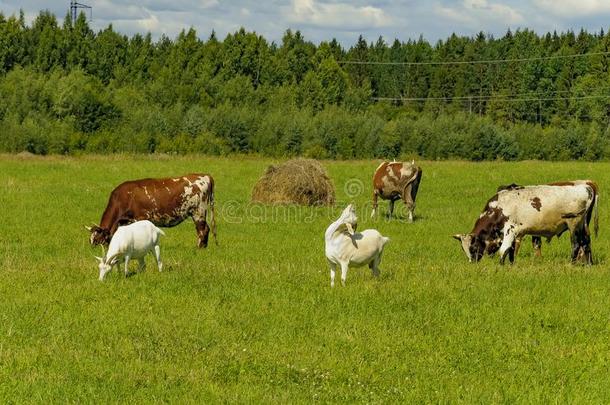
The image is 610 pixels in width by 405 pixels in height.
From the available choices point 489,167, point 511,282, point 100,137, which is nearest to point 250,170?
point 489,167

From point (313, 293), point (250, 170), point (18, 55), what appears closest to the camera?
point (313, 293)

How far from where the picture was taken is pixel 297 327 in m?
10.3

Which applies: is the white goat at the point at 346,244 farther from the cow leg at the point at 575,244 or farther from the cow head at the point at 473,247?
the cow leg at the point at 575,244

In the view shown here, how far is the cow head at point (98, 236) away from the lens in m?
17.4

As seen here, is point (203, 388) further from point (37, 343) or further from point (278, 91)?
point (278, 91)

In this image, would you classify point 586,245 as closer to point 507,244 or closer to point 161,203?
point 507,244

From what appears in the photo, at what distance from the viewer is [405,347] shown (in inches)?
374

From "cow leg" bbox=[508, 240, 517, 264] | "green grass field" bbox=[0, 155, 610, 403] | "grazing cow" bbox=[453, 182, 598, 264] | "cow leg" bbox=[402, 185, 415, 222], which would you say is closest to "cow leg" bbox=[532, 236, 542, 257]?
"green grass field" bbox=[0, 155, 610, 403]

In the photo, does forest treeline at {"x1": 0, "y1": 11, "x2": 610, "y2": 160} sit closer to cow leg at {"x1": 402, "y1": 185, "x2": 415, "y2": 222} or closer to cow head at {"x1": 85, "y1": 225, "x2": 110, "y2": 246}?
cow leg at {"x1": 402, "y1": 185, "x2": 415, "y2": 222}

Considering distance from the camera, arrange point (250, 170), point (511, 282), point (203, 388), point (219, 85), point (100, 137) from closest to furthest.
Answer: point (203, 388)
point (511, 282)
point (250, 170)
point (100, 137)
point (219, 85)

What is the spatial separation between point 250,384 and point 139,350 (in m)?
1.67

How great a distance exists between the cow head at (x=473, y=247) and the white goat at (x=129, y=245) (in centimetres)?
643

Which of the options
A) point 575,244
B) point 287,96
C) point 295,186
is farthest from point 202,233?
point 287,96

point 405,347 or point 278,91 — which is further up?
point 278,91
